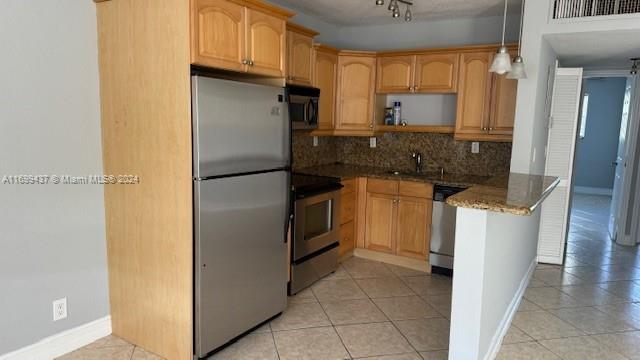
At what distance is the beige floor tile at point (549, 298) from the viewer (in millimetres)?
3378

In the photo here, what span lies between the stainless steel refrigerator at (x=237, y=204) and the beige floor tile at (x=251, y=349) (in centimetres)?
8

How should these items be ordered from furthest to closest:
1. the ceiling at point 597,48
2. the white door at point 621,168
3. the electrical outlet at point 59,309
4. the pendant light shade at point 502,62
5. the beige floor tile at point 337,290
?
the white door at point 621,168 < the beige floor tile at point 337,290 < the ceiling at point 597,48 < the pendant light shade at point 502,62 < the electrical outlet at point 59,309

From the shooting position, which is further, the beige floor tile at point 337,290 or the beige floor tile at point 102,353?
the beige floor tile at point 337,290

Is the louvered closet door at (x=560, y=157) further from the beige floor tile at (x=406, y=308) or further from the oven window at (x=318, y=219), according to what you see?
the oven window at (x=318, y=219)

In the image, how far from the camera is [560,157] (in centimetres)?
432

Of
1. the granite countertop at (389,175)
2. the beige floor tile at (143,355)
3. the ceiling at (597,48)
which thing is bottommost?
the beige floor tile at (143,355)


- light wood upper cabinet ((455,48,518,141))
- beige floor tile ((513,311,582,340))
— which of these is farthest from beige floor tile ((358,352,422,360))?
light wood upper cabinet ((455,48,518,141))

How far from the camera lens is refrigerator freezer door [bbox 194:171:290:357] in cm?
239

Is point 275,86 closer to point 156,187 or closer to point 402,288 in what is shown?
point 156,187

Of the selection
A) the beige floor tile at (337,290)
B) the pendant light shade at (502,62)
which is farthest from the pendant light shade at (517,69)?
the beige floor tile at (337,290)

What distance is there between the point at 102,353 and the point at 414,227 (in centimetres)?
281

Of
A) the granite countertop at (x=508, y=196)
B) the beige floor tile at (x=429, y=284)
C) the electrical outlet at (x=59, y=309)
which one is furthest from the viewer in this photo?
the beige floor tile at (x=429, y=284)

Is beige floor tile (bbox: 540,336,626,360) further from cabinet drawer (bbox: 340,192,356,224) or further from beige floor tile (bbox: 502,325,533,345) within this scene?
cabinet drawer (bbox: 340,192,356,224)

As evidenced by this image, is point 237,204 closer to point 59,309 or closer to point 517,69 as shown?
point 59,309
